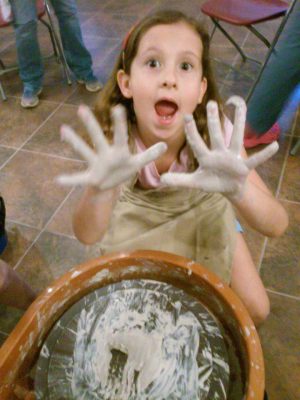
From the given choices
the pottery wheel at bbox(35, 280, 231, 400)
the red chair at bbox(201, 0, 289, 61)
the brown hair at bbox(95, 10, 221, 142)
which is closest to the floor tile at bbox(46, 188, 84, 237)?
the brown hair at bbox(95, 10, 221, 142)

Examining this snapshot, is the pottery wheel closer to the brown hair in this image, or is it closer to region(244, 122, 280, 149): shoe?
the brown hair

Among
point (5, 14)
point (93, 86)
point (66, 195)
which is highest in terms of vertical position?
point (5, 14)

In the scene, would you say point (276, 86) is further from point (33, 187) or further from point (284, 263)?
point (33, 187)

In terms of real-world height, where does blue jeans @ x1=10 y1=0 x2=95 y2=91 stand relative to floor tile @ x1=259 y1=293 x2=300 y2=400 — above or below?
above

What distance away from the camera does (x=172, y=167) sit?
93cm

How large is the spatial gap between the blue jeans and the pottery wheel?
1.57 meters

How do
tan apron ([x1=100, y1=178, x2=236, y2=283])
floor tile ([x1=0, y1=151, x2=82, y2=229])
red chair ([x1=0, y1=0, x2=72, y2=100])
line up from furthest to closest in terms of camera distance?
red chair ([x1=0, y1=0, x2=72, y2=100]), floor tile ([x1=0, y1=151, x2=82, y2=229]), tan apron ([x1=100, y1=178, x2=236, y2=283])

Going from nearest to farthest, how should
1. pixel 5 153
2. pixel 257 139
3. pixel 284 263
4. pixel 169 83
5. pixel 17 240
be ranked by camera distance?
pixel 169 83 → pixel 284 263 → pixel 17 240 → pixel 257 139 → pixel 5 153

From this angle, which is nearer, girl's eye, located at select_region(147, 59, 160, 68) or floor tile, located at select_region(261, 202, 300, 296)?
girl's eye, located at select_region(147, 59, 160, 68)

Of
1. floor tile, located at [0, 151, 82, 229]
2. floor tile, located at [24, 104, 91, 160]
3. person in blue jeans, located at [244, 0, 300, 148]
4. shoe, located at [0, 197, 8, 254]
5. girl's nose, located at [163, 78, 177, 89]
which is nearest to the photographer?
girl's nose, located at [163, 78, 177, 89]

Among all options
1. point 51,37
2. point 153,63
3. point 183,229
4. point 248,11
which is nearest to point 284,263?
point 183,229

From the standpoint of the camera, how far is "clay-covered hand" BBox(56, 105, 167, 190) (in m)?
0.59

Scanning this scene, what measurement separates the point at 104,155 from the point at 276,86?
3.59 feet

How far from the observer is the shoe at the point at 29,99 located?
2.01 meters
